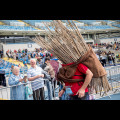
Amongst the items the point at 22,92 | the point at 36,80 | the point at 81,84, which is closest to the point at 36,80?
the point at 36,80

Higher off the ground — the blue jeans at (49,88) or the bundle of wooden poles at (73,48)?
the bundle of wooden poles at (73,48)

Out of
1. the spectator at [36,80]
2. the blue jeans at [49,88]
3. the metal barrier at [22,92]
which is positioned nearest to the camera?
the metal barrier at [22,92]

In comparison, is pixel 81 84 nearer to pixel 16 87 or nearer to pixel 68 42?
pixel 68 42

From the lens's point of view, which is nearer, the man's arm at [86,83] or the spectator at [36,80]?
the man's arm at [86,83]

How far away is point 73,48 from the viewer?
49.4 inches

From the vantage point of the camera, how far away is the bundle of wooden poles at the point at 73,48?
49.1 inches

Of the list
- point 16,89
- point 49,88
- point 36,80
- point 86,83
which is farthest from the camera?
point 49,88

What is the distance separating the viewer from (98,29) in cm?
2214

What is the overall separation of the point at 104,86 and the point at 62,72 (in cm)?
45

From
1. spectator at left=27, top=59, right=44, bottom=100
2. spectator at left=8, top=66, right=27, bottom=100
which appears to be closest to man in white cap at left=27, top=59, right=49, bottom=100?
spectator at left=27, top=59, right=44, bottom=100

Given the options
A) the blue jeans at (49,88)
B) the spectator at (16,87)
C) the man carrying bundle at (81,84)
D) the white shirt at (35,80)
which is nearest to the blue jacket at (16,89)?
the spectator at (16,87)

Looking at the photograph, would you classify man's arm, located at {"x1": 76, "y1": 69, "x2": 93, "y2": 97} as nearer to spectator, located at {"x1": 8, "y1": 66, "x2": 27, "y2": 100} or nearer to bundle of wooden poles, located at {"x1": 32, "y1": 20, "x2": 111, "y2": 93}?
bundle of wooden poles, located at {"x1": 32, "y1": 20, "x2": 111, "y2": 93}

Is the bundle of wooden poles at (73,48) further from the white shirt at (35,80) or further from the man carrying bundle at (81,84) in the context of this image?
the white shirt at (35,80)

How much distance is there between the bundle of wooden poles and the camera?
125 cm
